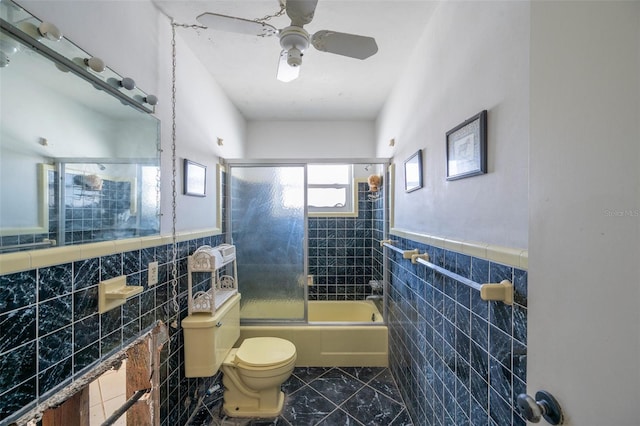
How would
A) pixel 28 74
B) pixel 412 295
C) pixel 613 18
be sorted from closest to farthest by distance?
1. pixel 613 18
2. pixel 28 74
3. pixel 412 295

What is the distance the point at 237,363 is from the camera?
177 cm

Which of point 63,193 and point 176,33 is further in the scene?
point 176,33

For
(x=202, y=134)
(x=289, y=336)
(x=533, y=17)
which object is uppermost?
(x=202, y=134)

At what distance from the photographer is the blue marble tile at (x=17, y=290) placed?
72cm

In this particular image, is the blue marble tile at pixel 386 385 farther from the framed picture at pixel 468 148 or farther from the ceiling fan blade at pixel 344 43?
the ceiling fan blade at pixel 344 43

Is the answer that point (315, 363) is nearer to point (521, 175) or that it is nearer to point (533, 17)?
point (521, 175)

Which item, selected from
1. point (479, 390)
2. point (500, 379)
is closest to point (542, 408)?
point (500, 379)

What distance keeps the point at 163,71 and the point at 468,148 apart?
162 centimetres

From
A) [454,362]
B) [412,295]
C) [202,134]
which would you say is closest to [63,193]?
[202,134]

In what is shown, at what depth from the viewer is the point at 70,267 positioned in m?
0.91

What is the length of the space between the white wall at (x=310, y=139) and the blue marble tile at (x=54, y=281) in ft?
8.18

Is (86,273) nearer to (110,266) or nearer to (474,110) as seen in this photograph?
(110,266)

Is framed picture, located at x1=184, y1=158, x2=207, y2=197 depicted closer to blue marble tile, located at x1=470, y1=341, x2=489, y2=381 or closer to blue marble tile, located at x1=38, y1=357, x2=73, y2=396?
blue marble tile, located at x1=38, y1=357, x2=73, y2=396

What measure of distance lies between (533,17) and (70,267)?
57.8 inches
